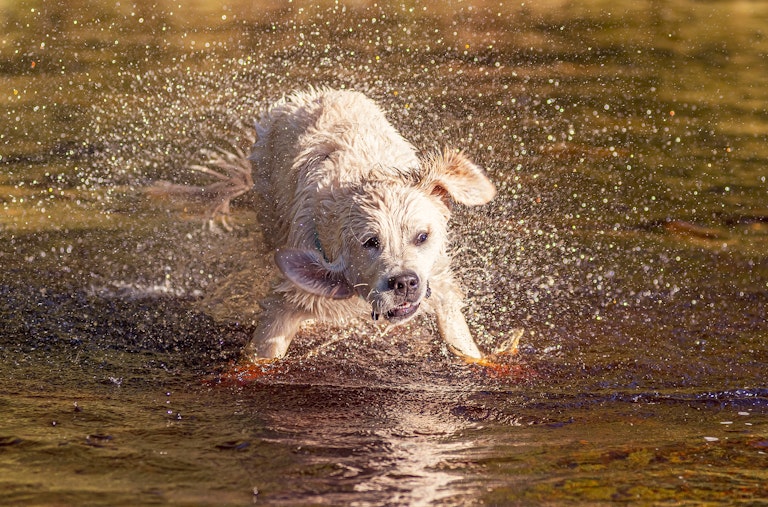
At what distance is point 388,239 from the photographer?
5.86 meters

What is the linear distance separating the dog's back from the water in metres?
0.88

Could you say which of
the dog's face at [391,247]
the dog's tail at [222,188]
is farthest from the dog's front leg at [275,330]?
the dog's tail at [222,188]

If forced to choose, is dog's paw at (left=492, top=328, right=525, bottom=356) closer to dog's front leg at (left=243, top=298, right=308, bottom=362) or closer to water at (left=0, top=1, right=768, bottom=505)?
water at (left=0, top=1, right=768, bottom=505)

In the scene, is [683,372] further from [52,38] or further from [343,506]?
[52,38]

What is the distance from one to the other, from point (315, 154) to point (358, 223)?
104 centimetres

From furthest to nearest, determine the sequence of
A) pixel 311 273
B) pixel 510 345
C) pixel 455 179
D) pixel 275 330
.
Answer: pixel 510 345 → pixel 275 330 → pixel 455 179 → pixel 311 273

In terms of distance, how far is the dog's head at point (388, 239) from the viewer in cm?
583

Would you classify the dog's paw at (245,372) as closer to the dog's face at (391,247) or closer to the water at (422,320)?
the water at (422,320)

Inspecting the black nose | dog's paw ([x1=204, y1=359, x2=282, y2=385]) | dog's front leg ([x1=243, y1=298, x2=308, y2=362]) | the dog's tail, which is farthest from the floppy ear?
the dog's tail

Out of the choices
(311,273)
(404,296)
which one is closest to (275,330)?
(311,273)

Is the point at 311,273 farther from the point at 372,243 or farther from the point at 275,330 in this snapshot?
the point at 275,330

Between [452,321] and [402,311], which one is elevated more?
[402,311]

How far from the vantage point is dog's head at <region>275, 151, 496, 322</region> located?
230 inches

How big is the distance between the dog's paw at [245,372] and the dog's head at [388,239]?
2.34 feet
